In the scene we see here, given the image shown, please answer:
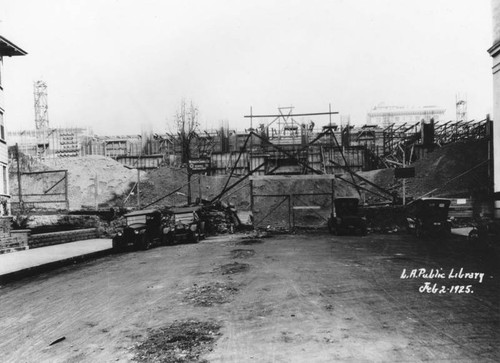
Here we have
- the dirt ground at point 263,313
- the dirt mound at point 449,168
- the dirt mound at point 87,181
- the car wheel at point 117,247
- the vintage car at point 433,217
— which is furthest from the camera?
the dirt mound at point 87,181

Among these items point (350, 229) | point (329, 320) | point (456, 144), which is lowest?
point (350, 229)

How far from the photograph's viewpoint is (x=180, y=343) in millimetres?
5211

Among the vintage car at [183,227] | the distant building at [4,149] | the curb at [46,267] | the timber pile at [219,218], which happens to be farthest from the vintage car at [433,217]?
the distant building at [4,149]

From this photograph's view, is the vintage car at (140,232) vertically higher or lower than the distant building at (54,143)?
lower

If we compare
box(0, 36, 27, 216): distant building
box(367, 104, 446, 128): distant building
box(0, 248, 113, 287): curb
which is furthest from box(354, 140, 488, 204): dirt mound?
box(367, 104, 446, 128): distant building

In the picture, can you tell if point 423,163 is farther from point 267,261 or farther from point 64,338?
point 64,338

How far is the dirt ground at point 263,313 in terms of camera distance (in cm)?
491

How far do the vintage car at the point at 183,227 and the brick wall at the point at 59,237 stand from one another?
4.63 m

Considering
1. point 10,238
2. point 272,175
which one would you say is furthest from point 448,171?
point 10,238

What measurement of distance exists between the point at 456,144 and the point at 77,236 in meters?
28.3

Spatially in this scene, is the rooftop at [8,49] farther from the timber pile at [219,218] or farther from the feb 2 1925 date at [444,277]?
the feb 2 1925 date at [444,277]

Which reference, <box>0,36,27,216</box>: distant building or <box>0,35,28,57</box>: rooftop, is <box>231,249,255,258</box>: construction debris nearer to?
<box>0,36,27,216</box>: distant building

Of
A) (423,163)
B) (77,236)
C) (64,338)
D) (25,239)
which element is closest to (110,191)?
(77,236)

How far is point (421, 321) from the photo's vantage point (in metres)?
5.89
